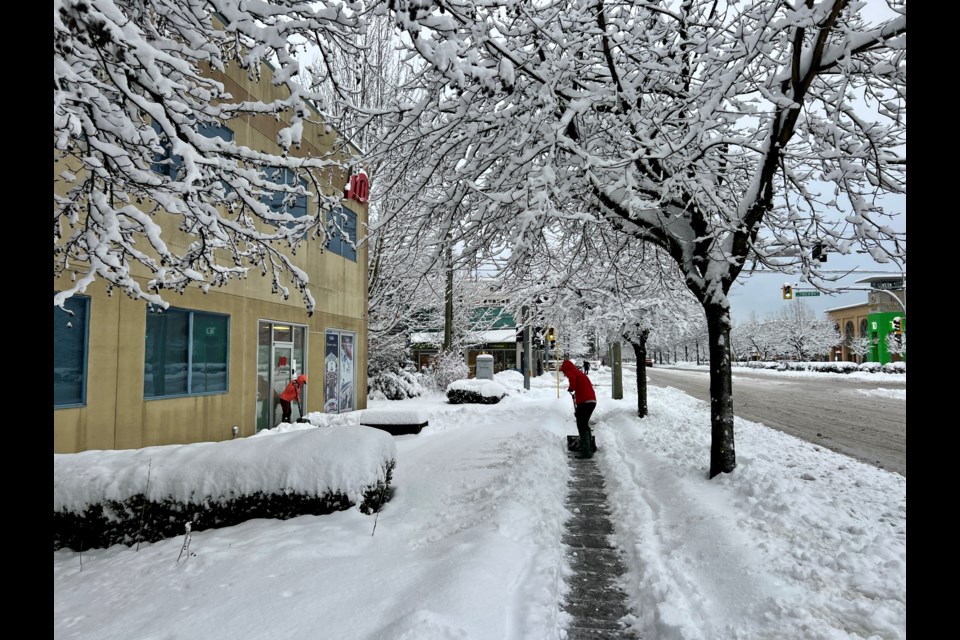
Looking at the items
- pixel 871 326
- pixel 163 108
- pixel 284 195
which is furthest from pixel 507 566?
pixel 871 326

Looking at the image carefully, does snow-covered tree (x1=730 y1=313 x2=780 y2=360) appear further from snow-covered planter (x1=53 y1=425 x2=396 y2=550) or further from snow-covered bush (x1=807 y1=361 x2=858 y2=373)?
snow-covered planter (x1=53 y1=425 x2=396 y2=550)

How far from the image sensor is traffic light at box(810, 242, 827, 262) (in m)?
5.83

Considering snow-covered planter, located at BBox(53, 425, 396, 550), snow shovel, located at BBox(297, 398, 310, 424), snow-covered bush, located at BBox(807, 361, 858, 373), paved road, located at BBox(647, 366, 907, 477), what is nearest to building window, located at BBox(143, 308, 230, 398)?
snow shovel, located at BBox(297, 398, 310, 424)

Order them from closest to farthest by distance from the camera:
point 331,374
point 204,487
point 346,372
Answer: point 204,487
point 331,374
point 346,372

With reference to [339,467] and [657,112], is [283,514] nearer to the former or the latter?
[339,467]

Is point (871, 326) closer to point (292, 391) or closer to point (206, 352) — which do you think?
point (292, 391)

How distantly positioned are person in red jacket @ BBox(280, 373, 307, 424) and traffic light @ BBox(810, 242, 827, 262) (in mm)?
10646

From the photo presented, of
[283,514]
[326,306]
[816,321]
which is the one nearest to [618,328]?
[326,306]

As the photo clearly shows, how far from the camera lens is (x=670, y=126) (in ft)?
21.3

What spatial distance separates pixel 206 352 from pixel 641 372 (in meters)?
11.2

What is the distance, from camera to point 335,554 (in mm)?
4406

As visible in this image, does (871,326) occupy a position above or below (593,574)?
above
